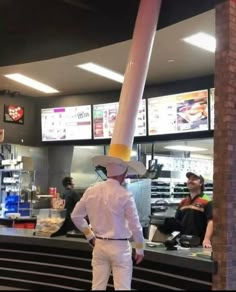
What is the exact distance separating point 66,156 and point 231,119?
6269mm

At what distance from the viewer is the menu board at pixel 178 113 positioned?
7129 millimetres

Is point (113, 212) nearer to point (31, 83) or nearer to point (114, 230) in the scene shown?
point (114, 230)

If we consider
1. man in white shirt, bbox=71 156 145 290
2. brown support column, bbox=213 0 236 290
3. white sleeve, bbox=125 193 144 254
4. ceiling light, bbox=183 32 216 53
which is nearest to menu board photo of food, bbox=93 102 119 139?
ceiling light, bbox=183 32 216 53

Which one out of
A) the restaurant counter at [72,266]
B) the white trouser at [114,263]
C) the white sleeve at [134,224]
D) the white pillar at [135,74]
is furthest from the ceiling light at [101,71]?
the white trouser at [114,263]

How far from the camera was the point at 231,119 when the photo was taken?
419 centimetres

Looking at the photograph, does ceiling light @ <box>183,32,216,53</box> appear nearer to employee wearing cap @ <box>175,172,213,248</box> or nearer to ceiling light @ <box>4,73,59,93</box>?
employee wearing cap @ <box>175,172,213,248</box>

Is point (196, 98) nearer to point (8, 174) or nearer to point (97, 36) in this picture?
point (97, 36)

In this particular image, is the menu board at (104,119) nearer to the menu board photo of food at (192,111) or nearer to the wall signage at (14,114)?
the menu board photo of food at (192,111)

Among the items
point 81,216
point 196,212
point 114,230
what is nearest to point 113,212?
point 114,230

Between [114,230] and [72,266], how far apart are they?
1323 mm

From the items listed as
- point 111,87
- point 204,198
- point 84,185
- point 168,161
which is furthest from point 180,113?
point 168,161

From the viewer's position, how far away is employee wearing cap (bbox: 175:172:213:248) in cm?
494

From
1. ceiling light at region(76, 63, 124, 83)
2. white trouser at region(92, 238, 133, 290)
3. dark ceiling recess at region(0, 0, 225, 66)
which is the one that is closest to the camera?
white trouser at region(92, 238, 133, 290)

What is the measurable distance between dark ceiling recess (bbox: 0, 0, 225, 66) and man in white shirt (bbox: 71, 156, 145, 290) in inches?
88.2
